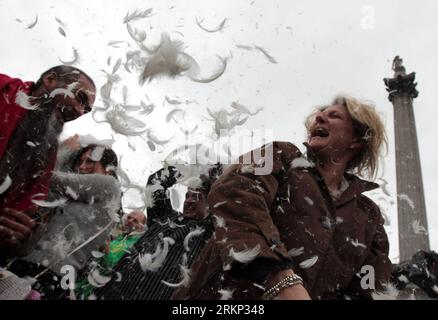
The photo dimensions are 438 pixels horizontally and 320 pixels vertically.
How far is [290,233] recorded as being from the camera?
2170 mm

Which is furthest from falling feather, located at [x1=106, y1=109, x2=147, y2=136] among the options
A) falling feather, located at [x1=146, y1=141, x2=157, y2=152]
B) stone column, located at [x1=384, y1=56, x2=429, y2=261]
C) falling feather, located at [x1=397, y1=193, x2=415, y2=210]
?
stone column, located at [x1=384, y1=56, x2=429, y2=261]

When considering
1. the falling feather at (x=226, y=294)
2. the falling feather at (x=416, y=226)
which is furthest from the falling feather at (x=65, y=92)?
the falling feather at (x=416, y=226)

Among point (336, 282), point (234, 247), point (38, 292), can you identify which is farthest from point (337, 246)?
point (38, 292)

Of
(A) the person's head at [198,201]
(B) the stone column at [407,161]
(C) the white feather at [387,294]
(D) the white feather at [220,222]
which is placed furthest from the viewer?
(B) the stone column at [407,161]

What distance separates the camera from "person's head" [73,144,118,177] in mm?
3754

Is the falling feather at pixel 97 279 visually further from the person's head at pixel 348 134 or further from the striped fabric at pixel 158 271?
the person's head at pixel 348 134

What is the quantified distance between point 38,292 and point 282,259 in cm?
165

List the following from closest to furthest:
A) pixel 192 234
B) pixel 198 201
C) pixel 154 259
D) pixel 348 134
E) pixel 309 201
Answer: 1. pixel 309 201
2. pixel 348 134
3. pixel 154 259
4. pixel 192 234
5. pixel 198 201

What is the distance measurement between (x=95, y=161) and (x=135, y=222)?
814mm

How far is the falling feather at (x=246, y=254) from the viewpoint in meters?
1.79

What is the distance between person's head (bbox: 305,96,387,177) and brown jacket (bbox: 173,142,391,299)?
142 mm

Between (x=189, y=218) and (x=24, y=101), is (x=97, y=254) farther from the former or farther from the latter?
(x=24, y=101)

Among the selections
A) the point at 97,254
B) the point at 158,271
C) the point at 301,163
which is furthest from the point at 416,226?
the point at 301,163
